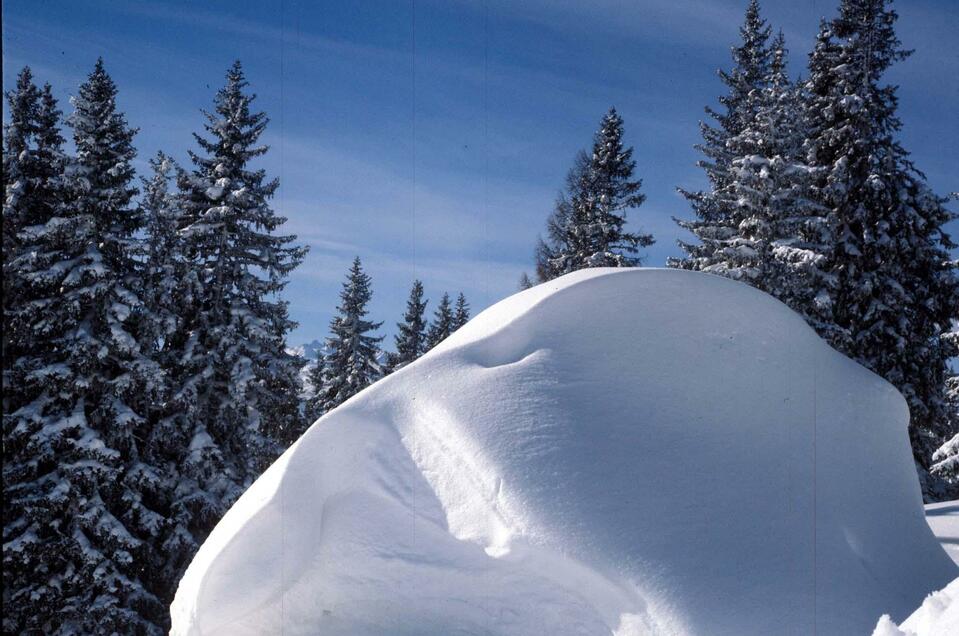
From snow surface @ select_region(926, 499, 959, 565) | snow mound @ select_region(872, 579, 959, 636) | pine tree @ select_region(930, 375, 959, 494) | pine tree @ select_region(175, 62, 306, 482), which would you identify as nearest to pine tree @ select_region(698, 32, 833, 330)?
pine tree @ select_region(930, 375, 959, 494)

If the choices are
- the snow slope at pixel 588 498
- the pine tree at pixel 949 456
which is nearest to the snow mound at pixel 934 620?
the snow slope at pixel 588 498

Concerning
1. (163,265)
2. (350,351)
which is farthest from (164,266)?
(350,351)

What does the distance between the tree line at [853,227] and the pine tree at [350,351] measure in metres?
A: 13.1

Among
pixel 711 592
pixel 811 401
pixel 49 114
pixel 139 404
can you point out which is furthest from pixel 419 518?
pixel 49 114

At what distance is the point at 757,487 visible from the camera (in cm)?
484

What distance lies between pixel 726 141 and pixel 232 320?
13555mm

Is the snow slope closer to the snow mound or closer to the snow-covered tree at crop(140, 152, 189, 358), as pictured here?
the snow mound

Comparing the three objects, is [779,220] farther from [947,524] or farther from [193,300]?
[193,300]

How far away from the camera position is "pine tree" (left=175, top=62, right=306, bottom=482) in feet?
52.4

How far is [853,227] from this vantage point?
17172 millimetres

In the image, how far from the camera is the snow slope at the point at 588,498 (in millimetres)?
4180

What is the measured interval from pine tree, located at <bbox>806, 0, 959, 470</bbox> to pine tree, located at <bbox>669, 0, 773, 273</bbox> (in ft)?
7.35

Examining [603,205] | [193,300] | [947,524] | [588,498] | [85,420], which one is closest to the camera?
[588,498]

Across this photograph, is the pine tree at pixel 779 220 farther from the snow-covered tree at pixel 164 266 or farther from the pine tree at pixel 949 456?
the snow-covered tree at pixel 164 266
